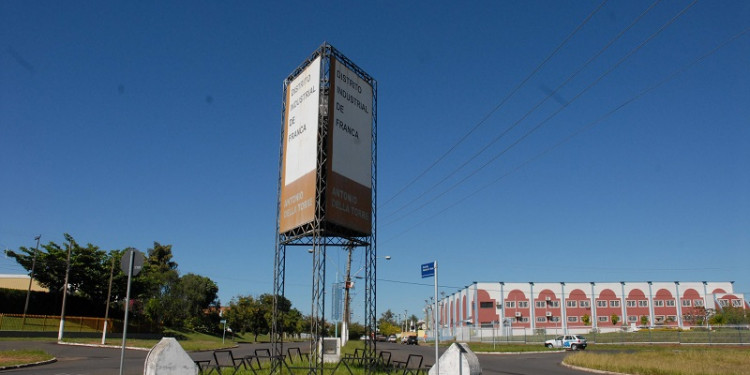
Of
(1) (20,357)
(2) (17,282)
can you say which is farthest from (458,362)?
(2) (17,282)

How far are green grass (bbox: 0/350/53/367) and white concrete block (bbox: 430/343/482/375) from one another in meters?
16.8

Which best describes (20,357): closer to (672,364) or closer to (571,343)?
(672,364)

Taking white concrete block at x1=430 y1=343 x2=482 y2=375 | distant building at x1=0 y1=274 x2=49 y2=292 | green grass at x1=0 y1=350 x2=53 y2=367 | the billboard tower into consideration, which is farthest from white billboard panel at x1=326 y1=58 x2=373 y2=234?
distant building at x1=0 y1=274 x2=49 y2=292

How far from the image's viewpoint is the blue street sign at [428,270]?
584 inches

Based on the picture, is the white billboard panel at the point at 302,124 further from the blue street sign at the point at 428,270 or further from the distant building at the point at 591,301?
the distant building at the point at 591,301

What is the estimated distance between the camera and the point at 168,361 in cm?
1320

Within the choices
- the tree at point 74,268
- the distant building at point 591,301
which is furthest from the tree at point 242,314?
the distant building at point 591,301

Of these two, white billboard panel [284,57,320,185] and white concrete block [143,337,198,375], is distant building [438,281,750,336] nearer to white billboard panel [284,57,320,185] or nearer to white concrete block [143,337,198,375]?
white billboard panel [284,57,320,185]

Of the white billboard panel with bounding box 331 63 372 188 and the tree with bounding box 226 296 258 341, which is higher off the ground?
the white billboard panel with bounding box 331 63 372 188

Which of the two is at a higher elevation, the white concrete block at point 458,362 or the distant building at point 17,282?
the distant building at point 17,282

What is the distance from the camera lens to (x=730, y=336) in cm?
4375

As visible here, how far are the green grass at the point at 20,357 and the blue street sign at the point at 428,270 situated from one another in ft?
52.3

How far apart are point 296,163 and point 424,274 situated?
684 cm

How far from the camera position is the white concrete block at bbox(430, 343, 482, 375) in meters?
12.2
